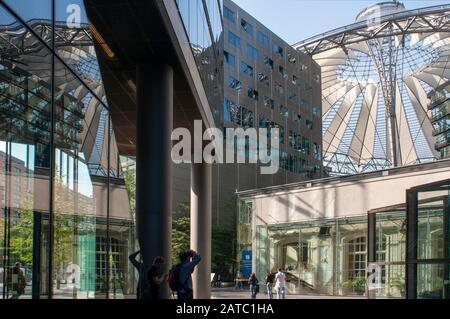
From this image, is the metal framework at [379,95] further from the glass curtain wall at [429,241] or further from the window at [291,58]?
the glass curtain wall at [429,241]

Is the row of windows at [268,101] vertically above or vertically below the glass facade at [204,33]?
above

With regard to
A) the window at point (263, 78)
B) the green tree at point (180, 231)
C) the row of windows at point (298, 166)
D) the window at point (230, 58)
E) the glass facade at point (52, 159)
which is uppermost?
the window at point (230, 58)

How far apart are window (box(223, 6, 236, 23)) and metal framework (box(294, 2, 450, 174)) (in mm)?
11141

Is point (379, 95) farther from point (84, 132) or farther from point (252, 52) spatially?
point (84, 132)

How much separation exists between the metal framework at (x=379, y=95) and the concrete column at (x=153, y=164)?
54019 millimetres

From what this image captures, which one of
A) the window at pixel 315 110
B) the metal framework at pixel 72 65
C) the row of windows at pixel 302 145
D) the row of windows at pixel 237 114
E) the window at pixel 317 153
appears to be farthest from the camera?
the window at pixel 315 110

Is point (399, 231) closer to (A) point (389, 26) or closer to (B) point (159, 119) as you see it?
(B) point (159, 119)

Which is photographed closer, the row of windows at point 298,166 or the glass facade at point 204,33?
the glass facade at point 204,33

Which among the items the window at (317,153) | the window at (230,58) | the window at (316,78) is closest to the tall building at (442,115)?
the window at (317,153)

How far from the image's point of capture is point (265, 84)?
225ft

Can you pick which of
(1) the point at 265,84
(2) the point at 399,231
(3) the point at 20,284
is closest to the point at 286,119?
(1) the point at 265,84

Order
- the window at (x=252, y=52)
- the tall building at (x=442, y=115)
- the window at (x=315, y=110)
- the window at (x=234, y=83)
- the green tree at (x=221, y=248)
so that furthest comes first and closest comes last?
the window at (x=315, y=110) < the window at (x=252, y=52) < the window at (x=234, y=83) < the tall building at (x=442, y=115) < the green tree at (x=221, y=248)

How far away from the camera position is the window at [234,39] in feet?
209

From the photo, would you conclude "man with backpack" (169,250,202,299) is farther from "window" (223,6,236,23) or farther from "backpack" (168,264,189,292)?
"window" (223,6,236,23)
